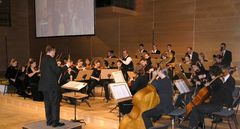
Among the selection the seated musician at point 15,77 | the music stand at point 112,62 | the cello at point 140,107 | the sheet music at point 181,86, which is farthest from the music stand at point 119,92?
the seated musician at point 15,77

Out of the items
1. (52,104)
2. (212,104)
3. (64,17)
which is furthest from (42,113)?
(212,104)

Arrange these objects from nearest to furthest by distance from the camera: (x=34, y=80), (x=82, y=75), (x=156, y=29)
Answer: (x=82, y=75)
(x=34, y=80)
(x=156, y=29)

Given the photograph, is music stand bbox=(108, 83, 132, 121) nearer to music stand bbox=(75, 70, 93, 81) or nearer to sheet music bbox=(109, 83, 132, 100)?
sheet music bbox=(109, 83, 132, 100)

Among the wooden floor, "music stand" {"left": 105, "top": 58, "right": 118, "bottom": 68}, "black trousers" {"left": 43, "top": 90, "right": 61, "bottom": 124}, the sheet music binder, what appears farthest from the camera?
"music stand" {"left": 105, "top": 58, "right": 118, "bottom": 68}

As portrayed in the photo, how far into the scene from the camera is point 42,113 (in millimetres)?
7234

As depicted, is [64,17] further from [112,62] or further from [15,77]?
[15,77]

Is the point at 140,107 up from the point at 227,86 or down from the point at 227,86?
down

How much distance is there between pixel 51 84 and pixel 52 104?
0.40m

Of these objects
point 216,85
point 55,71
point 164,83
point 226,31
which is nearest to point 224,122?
point 216,85

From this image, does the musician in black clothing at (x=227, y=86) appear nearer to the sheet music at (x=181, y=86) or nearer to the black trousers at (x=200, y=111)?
the black trousers at (x=200, y=111)

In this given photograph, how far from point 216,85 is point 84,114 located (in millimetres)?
3230

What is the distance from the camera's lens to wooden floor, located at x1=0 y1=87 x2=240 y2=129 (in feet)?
19.5

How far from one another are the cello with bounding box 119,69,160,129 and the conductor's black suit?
1.62m

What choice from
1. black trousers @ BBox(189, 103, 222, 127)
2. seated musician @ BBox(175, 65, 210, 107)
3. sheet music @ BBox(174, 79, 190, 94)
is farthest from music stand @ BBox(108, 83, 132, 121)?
seated musician @ BBox(175, 65, 210, 107)
